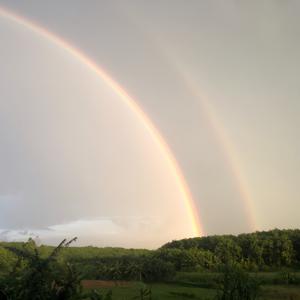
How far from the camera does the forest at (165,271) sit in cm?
597

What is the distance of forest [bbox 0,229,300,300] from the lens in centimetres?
597

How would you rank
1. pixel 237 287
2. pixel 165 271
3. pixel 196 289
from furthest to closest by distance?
1. pixel 165 271
2. pixel 196 289
3. pixel 237 287

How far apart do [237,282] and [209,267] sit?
68.9m

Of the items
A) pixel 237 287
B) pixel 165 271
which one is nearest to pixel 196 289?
pixel 165 271

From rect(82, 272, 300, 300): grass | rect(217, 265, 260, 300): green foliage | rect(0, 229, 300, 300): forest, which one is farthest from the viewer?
rect(82, 272, 300, 300): grass

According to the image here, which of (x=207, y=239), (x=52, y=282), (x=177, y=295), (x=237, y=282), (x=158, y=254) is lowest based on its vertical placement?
(x=52, y=282)

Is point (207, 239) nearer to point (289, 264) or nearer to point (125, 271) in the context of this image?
point (289, 264)

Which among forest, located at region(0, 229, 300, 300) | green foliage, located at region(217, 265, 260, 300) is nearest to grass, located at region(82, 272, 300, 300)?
forest, located at region(0, 229, 300, 300)

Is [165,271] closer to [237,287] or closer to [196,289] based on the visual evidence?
[196,289]

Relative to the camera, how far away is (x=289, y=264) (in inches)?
3248

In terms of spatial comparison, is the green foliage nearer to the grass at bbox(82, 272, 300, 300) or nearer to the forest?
the forest

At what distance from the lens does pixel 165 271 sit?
66.1m

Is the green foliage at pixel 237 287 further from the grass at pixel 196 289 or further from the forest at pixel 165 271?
the grass at pixel 196 289

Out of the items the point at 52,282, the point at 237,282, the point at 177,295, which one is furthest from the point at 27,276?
the point at 177,295
